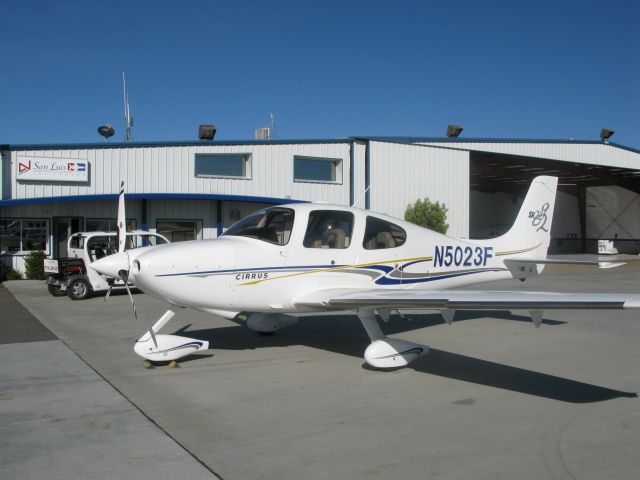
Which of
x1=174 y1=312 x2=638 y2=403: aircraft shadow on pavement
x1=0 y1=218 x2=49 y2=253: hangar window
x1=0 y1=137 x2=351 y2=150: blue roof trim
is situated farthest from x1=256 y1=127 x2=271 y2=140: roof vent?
x1=174 y1=312 x2=638 y2=403: aircraft shadow on pavement

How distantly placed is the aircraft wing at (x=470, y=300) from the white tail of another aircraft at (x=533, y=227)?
11.8ft

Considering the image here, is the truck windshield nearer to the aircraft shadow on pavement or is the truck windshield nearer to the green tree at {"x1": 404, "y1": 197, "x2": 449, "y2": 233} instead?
the aircraft shadow on pavement

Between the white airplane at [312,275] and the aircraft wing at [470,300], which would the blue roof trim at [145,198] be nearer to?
the white airplane at [312,275]

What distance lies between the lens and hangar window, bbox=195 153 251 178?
22562 mm

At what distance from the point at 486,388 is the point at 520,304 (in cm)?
99

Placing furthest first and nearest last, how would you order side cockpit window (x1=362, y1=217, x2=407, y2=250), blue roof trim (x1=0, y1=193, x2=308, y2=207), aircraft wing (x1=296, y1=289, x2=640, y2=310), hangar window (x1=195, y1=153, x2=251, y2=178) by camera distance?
hangar window (x1=195, y1=153, x2=251, y2=178)
blue roof trim (x1=0, y1=193, x2=308, y2=207)
side cockpit window (x1=362, y1=217, x2=407, y2=250)
aircraft wing (x1=296, y1=289, x2=640, y2=310)

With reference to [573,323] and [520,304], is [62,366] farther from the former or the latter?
[573,323]

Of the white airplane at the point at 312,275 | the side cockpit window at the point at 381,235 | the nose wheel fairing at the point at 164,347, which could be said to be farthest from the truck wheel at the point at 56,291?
the side cockpit window at the point at 381,235

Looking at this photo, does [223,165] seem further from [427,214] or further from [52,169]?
[427,214]

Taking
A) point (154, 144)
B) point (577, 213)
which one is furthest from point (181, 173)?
point (577, 213)

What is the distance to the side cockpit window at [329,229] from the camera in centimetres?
762

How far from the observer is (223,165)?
903 inches

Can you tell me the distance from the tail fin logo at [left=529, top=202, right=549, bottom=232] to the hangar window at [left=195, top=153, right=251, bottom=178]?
14.4m

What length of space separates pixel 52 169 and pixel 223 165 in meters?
6.17
